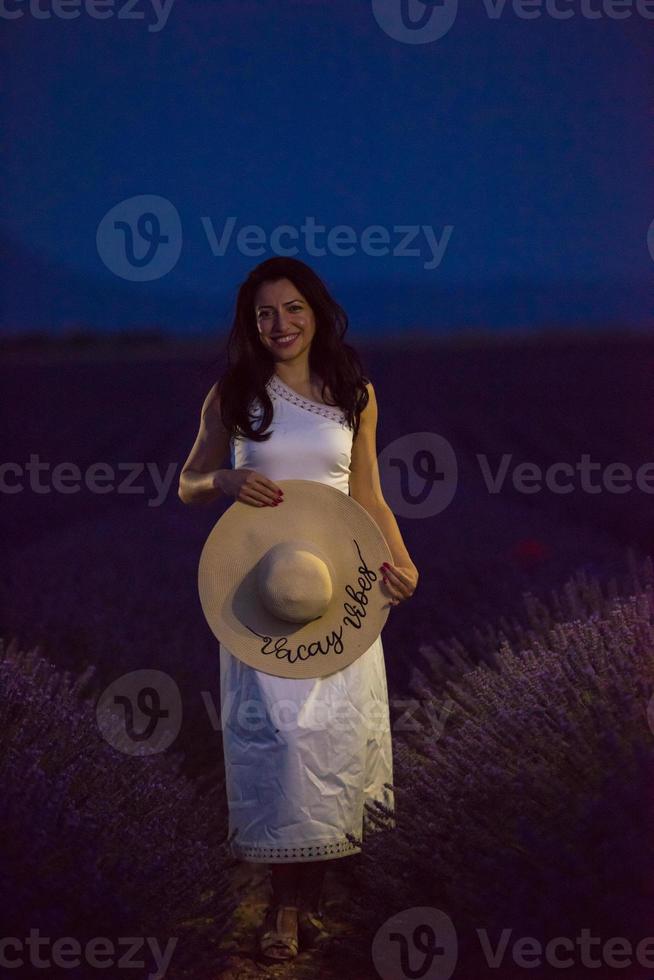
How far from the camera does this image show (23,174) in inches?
158

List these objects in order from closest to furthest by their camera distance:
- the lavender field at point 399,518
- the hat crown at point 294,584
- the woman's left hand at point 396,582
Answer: the hat crown at point 294,584 < the woman's left hand at point 396,582 < the lavender field at point 399,518

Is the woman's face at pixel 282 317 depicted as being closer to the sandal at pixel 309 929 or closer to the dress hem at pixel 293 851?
the dress hem at pixel 293 851

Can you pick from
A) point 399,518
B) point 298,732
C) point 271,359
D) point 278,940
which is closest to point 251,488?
point 271,359

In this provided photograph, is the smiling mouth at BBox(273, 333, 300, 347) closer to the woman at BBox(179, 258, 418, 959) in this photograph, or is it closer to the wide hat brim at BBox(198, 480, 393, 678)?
the woman at BBox(179, 258, 418, 959)

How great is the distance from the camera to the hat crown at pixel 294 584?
10.5 feet

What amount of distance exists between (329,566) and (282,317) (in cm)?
64

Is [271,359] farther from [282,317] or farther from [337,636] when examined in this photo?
[337,636]

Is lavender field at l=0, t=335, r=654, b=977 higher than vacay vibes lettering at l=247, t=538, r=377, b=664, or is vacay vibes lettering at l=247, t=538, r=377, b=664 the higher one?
lavender field at l=0, t=335, r=654, b=977

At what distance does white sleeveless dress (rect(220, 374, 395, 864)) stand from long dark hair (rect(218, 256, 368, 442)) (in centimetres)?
3

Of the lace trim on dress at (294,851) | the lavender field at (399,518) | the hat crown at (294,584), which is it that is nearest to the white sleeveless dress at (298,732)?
the lace trim on dress at (294,851)

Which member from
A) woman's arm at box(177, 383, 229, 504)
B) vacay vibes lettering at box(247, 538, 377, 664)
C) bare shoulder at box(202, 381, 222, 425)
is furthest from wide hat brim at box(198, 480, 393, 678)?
bare shoulder at box(202, 381, 222, 425)

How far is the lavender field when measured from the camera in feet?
13.8

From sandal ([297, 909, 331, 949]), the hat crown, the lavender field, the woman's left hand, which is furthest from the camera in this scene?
the lavender field

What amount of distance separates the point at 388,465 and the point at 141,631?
991 millimetres
